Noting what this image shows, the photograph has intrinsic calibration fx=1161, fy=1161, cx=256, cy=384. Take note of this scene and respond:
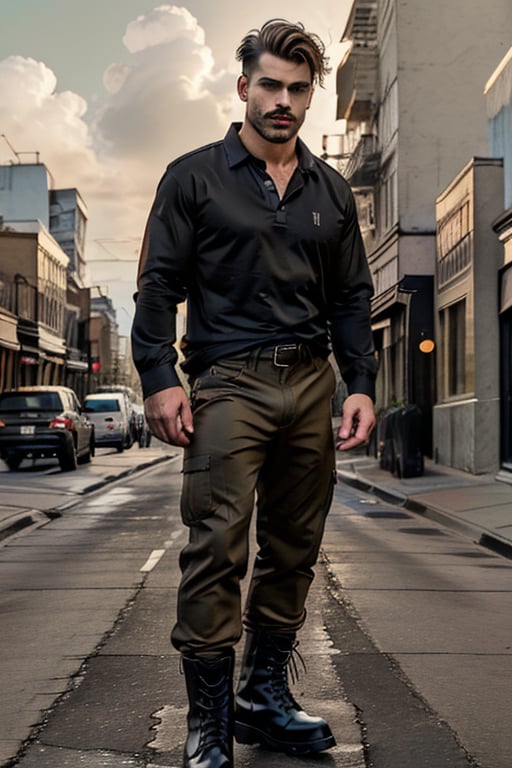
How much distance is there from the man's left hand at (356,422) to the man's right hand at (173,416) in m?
0.54

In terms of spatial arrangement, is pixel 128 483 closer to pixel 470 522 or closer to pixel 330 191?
pixel 470 522

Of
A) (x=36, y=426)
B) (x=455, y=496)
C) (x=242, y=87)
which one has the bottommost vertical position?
(x=455, y=496)

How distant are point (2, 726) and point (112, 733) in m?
0.46

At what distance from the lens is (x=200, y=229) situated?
11.7 ft

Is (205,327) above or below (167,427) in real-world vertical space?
above

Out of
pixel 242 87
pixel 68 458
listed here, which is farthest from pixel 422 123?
pixel 242 87

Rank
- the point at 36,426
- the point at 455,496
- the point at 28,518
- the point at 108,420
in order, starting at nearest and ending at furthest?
the point at 28,518
the point at 455,496
the point at 36,426
the point at 108,420

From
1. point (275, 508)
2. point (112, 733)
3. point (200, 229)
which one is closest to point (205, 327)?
point (200, 229)

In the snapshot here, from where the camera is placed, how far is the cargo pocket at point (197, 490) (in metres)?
3.40

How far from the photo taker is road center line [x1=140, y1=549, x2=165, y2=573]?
887 cm

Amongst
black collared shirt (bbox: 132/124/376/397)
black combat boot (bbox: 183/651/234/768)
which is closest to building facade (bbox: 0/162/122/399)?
black collared shirt (bbox: 132/124/376/397)

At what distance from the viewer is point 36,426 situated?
24156 millimetres

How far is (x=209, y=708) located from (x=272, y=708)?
34cm

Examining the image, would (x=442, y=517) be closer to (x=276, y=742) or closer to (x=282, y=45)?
(x=276, y=742)
